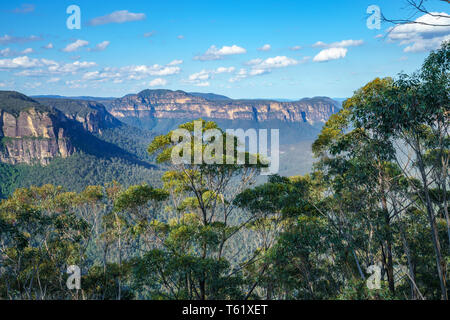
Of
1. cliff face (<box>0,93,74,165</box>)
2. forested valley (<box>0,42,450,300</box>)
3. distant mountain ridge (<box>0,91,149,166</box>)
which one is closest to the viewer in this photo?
forested valley (<box>0,42,450,300</box>)

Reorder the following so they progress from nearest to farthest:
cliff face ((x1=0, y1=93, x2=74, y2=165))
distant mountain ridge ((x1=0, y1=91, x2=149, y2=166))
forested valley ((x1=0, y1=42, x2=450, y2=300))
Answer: forested valley ((x1=0, y1=42, x2=450, y2=300)) → cliff face ((x1=0, y1=93, x2=74, y2=165)) → distant mountain ridge ((x1=0, y1=91, x2=149, y2=166))

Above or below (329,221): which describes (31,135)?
above

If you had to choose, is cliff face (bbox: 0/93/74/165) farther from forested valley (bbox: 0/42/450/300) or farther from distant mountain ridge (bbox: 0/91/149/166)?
forested valley (bbox: 0/42/450/300)

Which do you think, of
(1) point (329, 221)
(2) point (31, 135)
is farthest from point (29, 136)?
(1) point (329, 221)

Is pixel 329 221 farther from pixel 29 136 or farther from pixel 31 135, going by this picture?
pixel 31 135

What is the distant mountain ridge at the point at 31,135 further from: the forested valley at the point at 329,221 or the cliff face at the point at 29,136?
the forested valley at the point at 329,221

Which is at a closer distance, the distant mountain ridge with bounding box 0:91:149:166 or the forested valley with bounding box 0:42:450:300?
the forested valley with bounding box 0:42:450:300

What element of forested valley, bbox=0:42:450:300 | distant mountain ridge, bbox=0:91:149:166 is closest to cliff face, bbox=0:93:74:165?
distant mountain ridge, bbox=0:91:149:166

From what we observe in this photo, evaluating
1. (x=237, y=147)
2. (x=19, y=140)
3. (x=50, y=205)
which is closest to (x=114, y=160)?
(x=19, y=140)
